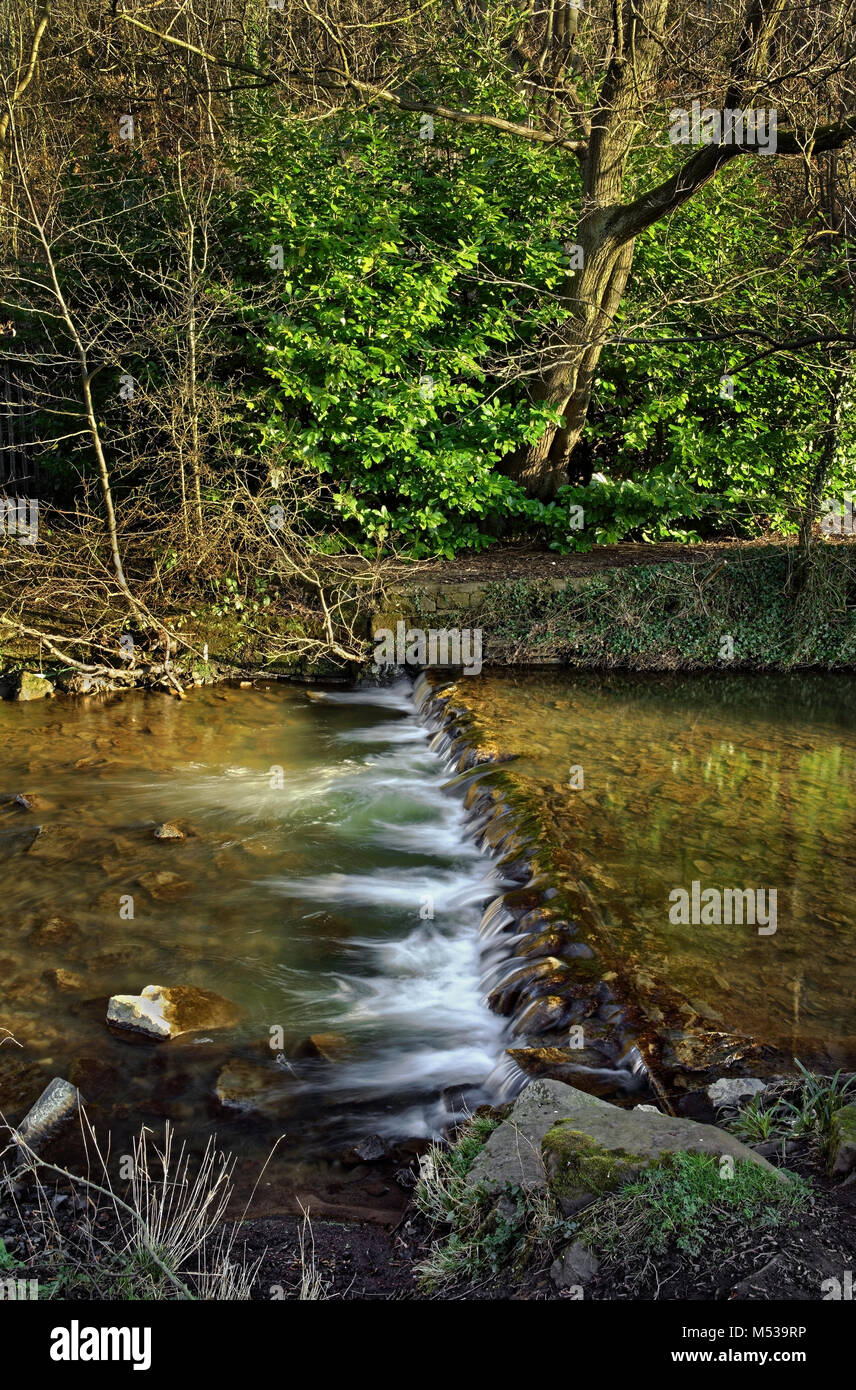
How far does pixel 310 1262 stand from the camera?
404 centimetres

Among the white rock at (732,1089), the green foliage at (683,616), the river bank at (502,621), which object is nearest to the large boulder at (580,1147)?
the white rock at (732,1089)

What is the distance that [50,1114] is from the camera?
5086 mm

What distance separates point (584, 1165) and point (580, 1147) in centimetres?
11

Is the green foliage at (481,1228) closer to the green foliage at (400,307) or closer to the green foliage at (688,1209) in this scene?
the green foliage at (688,1209)

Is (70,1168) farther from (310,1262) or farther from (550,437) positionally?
(550,437)

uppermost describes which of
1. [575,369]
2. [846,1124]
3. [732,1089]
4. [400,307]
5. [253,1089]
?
[400,307]

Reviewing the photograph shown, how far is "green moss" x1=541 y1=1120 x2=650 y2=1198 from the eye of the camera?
12.2ft

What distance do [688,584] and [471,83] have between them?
23.3ft

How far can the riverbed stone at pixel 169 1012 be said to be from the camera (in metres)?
5.93

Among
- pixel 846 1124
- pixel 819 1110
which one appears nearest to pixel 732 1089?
pixel 819 1110

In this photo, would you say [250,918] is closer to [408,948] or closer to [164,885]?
[164,885]

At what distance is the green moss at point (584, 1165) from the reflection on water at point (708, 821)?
6.56 ft

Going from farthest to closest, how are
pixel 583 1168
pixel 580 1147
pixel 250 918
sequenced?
pixel 250 918, pixel 580 1147, pixel 583 1168

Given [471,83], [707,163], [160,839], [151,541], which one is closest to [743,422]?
[707,163]
